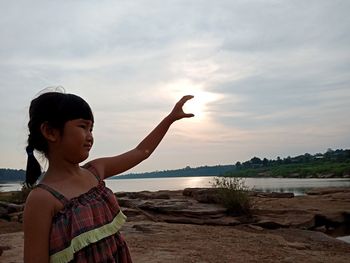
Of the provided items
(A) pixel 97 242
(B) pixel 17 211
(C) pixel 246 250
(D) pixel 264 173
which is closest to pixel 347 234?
(C) pixel 246 250

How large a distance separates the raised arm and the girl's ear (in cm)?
35

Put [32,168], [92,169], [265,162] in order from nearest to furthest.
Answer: [32,168] < [92,169] < [265,162]

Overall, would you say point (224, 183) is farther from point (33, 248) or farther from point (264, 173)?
point (264, 173)

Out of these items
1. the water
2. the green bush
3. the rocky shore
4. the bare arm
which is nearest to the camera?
the bare arm

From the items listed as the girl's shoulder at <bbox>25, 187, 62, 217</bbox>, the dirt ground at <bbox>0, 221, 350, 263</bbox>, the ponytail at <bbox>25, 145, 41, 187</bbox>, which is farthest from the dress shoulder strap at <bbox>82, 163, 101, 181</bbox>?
the dirt ground at <bbox>0, 221, 350, 263</bbox>

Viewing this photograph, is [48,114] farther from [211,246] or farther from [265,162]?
[265,162]

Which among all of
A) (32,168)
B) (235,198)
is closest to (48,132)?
(32,168)

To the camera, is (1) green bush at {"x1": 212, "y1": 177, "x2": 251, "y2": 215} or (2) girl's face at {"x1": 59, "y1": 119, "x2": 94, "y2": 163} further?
(1) green bush at {"x1": 212, "y1": 177, "x2": 251, "y2": 215}

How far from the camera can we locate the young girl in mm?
1703

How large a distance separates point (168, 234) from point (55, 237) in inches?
287

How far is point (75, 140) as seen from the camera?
6.14ft

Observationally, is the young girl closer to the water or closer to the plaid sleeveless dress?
the plaid sleeveless dress

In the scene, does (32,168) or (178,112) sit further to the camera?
(178,112)

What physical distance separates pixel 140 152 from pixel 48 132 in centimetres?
63
